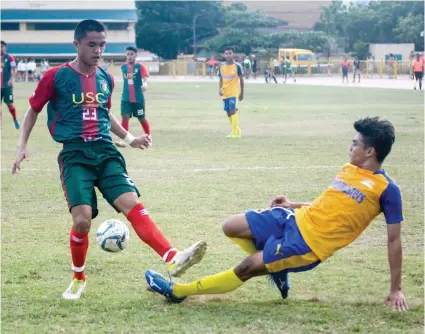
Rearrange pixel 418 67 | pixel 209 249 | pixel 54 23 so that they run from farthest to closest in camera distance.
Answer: pixel 54 23, pixel 418 67, pixel 209 249

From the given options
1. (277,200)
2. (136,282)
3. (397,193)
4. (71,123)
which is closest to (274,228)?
(277,200)

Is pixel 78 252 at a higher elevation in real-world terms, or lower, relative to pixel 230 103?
higher

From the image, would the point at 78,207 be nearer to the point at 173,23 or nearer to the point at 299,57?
the point at 299,57

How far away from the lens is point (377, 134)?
5309 mm

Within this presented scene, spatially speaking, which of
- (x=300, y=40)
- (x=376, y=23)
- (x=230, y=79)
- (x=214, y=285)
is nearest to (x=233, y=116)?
(x=230, y=79)

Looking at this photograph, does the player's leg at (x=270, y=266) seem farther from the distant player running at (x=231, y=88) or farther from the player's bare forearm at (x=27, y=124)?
the distant player running at (x=231, y=88)

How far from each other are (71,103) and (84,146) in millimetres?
335

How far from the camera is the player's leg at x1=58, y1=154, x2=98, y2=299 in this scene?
5.88 metres

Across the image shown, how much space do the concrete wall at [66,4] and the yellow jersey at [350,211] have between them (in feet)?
271

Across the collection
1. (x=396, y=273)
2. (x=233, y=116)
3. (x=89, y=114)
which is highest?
(x=89, y=114)

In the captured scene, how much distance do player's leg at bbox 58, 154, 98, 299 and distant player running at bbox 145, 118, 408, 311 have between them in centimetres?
107

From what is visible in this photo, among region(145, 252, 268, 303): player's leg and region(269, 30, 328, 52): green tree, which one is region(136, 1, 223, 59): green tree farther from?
region(145, 252, 268, 303): player's leg

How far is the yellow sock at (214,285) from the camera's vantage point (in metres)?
5.48

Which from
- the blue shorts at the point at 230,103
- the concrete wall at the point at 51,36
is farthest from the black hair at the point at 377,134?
the concrete wall at the point at 51,36
